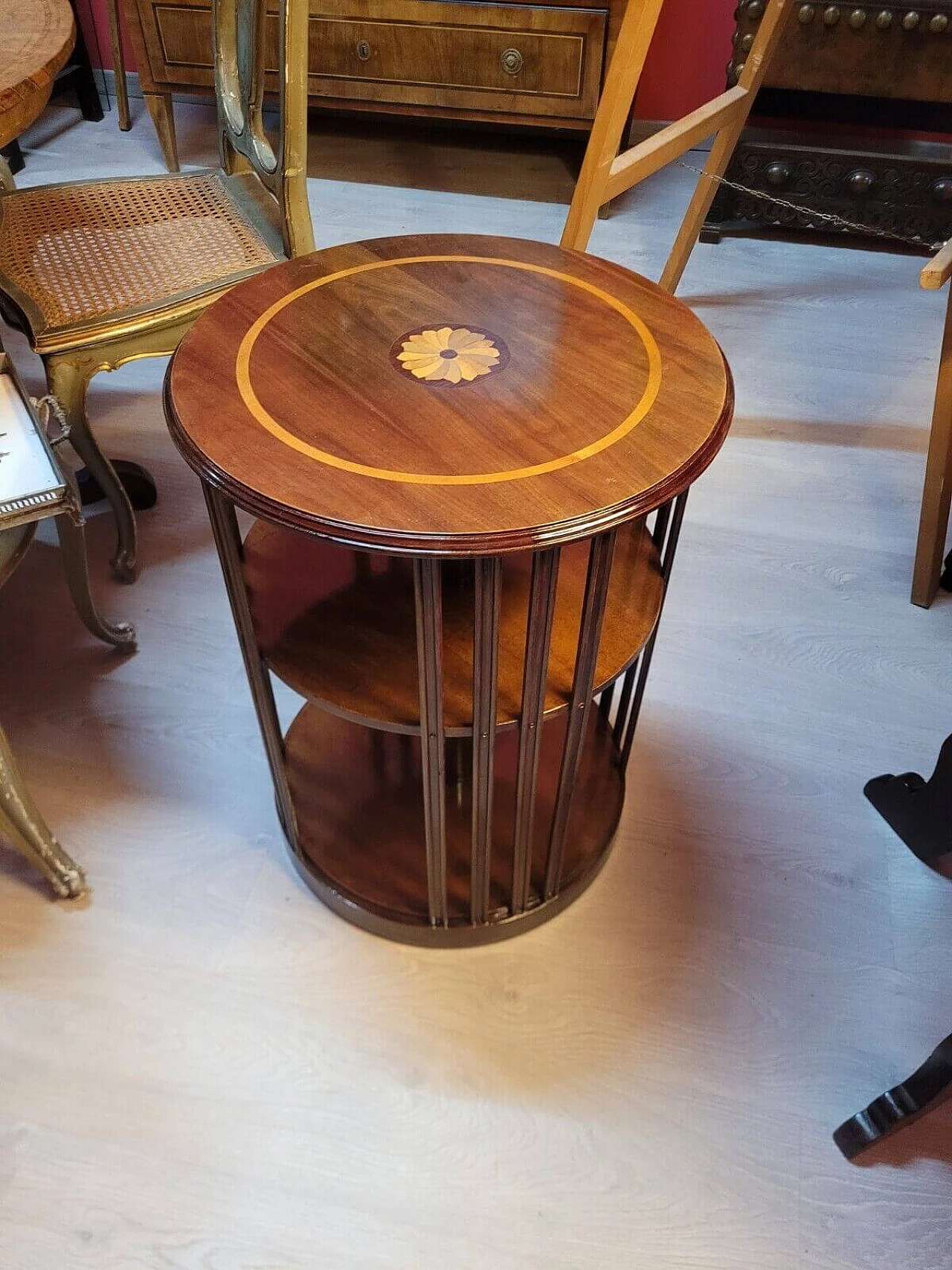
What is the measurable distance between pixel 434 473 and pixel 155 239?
3.46 feet

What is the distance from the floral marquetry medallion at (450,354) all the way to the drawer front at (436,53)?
190 cm

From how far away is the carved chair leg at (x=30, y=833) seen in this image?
Answer: 44.5 inches

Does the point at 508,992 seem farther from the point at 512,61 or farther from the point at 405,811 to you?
the point at 512,61

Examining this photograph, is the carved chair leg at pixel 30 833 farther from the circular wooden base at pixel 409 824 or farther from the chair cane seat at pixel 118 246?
the chair cane seat at pixel 118 246

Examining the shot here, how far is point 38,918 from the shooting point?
125cm

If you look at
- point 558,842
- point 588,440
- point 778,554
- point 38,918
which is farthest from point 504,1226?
point 778,554

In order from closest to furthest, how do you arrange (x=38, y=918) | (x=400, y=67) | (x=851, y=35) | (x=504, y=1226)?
(x=504, y=1226) < (x=38, y=918) < (x=851, y=35) < (x=400, y=67)

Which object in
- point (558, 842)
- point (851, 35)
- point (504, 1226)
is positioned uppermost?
point (851, 35)

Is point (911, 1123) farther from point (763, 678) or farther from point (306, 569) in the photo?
point (306, 569)

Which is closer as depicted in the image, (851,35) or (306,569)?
(306,569)

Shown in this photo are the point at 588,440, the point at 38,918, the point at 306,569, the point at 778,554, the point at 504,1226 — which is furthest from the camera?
the point at 778,554

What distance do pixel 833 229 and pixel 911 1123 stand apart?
2400mm

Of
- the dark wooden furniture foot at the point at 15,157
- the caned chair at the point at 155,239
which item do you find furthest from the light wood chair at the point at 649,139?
the dark wooden furniture foot at the point at 15,157

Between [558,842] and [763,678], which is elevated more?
[558,842]
